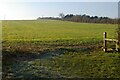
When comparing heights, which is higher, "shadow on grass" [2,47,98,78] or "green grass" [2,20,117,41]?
"green grass" [2,20,117,41]

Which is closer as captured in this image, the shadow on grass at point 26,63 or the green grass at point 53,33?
the shadow on grass at point 26,63

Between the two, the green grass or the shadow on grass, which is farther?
the green grass

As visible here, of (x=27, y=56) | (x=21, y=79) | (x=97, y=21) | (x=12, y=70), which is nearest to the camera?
(x=21, y=79)

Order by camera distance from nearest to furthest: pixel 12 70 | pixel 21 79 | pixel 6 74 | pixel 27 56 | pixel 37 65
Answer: pixel 21 79 < pixel 6 74 < pixel 12 70 < pixel 37 65 < pixel 27 56

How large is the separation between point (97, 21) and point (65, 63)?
90.2 metres

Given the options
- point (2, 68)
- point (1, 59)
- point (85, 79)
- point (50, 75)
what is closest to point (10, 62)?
point (1, 59)

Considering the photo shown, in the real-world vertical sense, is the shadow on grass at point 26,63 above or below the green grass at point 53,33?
below

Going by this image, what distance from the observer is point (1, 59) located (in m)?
17.2

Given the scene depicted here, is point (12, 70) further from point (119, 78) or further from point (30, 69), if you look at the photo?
point (119, 78)

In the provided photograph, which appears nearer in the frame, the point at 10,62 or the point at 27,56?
the point at 10,62

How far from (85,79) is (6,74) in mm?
3401

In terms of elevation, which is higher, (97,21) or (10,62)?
(97,21)

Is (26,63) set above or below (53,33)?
below

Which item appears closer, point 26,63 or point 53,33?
point 26,63
